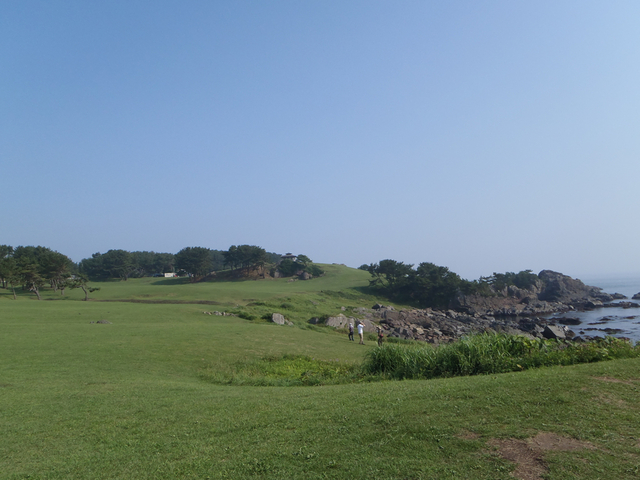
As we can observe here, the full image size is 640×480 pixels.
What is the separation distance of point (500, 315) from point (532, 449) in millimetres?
79660

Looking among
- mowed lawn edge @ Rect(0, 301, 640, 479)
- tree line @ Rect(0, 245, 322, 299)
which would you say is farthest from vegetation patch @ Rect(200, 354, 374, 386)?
tree line @ Rect(0, 245, 322, 299)

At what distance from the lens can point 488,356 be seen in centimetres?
1459

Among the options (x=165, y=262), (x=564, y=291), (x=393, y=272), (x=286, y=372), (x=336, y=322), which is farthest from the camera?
(x=165, y=262)

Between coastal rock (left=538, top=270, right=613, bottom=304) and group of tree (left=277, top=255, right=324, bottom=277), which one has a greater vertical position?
group of tree (left=277, top=255, right=324, bottom=277)

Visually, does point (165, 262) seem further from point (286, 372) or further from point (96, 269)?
point (286, 372)

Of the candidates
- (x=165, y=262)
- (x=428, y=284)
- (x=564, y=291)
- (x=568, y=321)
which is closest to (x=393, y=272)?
(x=428, y=284)

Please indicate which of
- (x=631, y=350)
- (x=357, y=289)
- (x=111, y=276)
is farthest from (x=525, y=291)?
(x=111, y=276)

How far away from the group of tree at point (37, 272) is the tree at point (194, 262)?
1329 inches

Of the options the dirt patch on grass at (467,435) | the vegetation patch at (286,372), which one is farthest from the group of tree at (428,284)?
the dirt patch on grass at (467,435)

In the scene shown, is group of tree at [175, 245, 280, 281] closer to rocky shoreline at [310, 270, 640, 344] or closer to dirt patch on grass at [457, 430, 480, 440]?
rocky shoreline at [310, 270, 640, 344]

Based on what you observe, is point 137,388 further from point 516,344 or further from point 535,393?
point 516,344

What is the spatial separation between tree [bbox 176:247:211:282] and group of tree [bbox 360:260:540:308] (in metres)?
49.3

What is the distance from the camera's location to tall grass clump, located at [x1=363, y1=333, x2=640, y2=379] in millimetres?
13891

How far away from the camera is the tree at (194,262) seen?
376 feet
